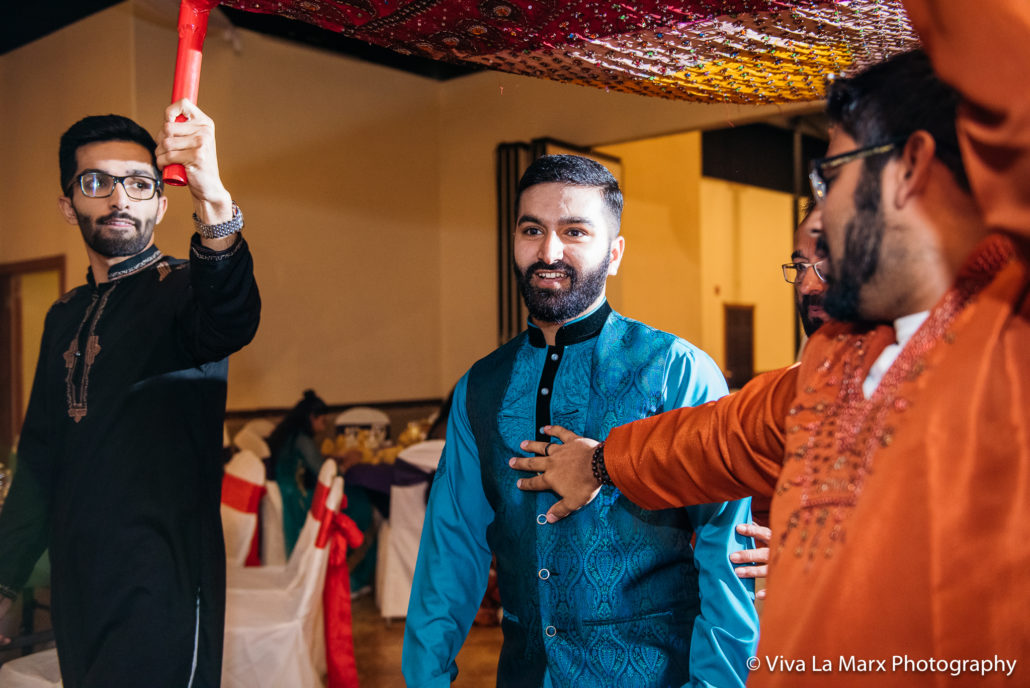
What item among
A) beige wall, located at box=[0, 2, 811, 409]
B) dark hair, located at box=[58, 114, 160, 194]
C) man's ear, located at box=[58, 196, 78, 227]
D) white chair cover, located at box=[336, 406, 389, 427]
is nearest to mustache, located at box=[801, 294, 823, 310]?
dark hair, located at box=[58, 114, 160, 194]

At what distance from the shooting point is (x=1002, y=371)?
74 centimetres

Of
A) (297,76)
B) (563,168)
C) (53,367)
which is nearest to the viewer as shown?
(563,168)

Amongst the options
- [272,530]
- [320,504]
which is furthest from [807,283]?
[272,530]

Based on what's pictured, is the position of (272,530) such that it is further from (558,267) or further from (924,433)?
(924,433)

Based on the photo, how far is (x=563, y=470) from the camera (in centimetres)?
135

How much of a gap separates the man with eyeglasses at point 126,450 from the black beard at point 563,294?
502 mm

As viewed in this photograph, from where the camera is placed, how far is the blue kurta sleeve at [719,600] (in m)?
1.31

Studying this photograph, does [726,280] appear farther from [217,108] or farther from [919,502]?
[919,502]

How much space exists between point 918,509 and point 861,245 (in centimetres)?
25

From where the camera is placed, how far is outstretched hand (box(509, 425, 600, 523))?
4.36 ft

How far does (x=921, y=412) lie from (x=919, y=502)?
8 cm

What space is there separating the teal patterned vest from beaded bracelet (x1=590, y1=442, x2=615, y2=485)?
136mm

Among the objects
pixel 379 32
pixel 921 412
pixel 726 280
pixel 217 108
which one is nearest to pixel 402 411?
pixel 217 108

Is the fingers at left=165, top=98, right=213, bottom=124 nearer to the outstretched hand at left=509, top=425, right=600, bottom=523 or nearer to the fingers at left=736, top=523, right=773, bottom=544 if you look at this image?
the outstretched hand at left=509, top=425, right=600, bottom=523
